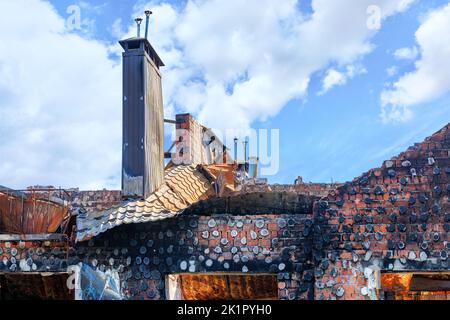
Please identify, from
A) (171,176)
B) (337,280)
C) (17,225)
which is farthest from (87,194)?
(337,280)

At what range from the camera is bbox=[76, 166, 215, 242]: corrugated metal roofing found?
398 inches

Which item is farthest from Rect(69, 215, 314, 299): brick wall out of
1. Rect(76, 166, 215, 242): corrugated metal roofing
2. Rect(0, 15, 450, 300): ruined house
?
Rect(76, 166, 215, 242): corrugated metal roofing

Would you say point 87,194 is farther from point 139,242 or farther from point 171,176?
point 139,242

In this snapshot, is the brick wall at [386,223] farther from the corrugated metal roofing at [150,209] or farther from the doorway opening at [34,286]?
the doorway opening at [34,286]

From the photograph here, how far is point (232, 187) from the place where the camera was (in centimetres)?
1606

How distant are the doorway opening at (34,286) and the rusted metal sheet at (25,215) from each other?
83 centimetres

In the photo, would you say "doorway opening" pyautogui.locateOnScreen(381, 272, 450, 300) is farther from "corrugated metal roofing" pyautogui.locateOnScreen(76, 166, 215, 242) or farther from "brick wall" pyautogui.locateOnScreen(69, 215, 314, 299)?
"corrugated metal roofing" pyautogui.locateOnScreen(76, 166, 215, 242)

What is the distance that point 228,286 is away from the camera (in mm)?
11594

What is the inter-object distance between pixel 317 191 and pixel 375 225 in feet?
28.3

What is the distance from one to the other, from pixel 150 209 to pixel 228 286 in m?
2.15

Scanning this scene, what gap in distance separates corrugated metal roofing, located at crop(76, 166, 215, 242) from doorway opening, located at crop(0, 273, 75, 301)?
1529 mm

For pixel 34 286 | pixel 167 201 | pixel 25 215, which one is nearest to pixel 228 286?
pixel 167 201

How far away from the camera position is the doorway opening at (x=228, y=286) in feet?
37.8

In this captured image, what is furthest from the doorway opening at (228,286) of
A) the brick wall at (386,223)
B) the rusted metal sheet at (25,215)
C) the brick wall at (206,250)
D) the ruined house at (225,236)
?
the rusted metal sheet at (25,215)
